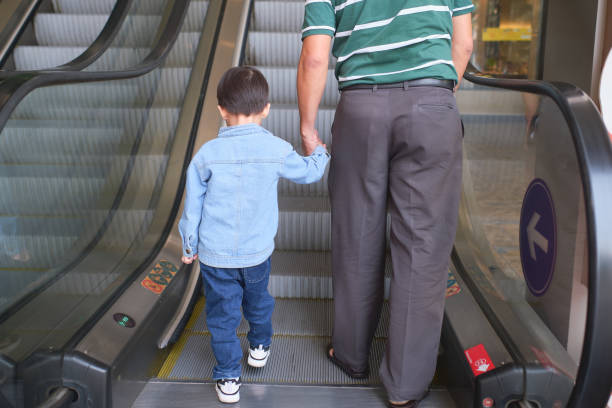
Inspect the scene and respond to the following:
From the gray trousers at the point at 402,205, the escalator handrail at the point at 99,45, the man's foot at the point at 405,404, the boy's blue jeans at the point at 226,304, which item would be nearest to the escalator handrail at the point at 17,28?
the escalator handrail at the point at 99,45

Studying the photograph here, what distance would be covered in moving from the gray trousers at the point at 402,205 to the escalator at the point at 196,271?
21 centimetres

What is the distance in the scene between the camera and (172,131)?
3104 millimetres

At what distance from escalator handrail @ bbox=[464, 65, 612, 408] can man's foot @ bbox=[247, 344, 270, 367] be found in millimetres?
1179

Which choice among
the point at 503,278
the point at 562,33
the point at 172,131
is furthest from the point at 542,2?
the point at 172,131

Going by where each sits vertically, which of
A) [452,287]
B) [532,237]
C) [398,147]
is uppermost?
[398,147]

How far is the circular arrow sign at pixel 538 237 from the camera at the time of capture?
1.75 meters

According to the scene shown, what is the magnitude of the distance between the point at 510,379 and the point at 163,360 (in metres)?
1.36

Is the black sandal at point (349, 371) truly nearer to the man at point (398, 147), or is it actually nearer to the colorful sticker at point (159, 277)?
the man at point (398, 147)

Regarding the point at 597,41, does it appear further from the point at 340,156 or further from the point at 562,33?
the point at 340,156

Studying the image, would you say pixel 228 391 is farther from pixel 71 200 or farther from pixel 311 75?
pixel 311 75

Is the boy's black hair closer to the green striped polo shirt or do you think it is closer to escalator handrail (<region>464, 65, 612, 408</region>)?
the green striped polo shirt

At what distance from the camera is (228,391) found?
196cm

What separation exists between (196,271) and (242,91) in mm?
1172

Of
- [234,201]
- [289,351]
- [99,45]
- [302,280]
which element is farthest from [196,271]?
[99,45]
